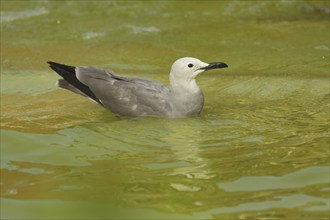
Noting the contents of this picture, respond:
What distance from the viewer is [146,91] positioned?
23.4 feet

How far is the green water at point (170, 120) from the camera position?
15.7ft

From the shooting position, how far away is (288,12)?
11711mm

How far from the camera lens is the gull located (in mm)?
7070

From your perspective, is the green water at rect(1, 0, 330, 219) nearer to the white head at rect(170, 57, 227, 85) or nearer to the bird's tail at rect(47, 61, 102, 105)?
the bird's tail at rect(47, 61, 102, 105)

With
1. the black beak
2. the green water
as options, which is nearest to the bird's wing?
the green water

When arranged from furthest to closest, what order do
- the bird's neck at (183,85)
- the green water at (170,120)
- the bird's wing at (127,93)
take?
the bird's neck at (183,85) < the bird's wing at (127,93) < the green water at (170,120)

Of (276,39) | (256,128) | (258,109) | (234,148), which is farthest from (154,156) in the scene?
(276,39)

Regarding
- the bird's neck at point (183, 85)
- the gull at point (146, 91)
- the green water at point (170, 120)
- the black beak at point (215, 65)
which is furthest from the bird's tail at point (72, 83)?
the black beak at point (215, 65)

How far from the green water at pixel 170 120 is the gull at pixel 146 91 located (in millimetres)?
102

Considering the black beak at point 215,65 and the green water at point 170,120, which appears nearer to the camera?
the green water at point 170,120

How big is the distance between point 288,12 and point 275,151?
244 inches

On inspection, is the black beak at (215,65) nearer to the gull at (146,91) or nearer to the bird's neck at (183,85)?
the gull at (146,91)

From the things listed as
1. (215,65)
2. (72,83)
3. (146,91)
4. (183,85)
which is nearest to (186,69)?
(183,85)

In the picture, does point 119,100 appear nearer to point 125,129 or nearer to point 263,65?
point 125,129
